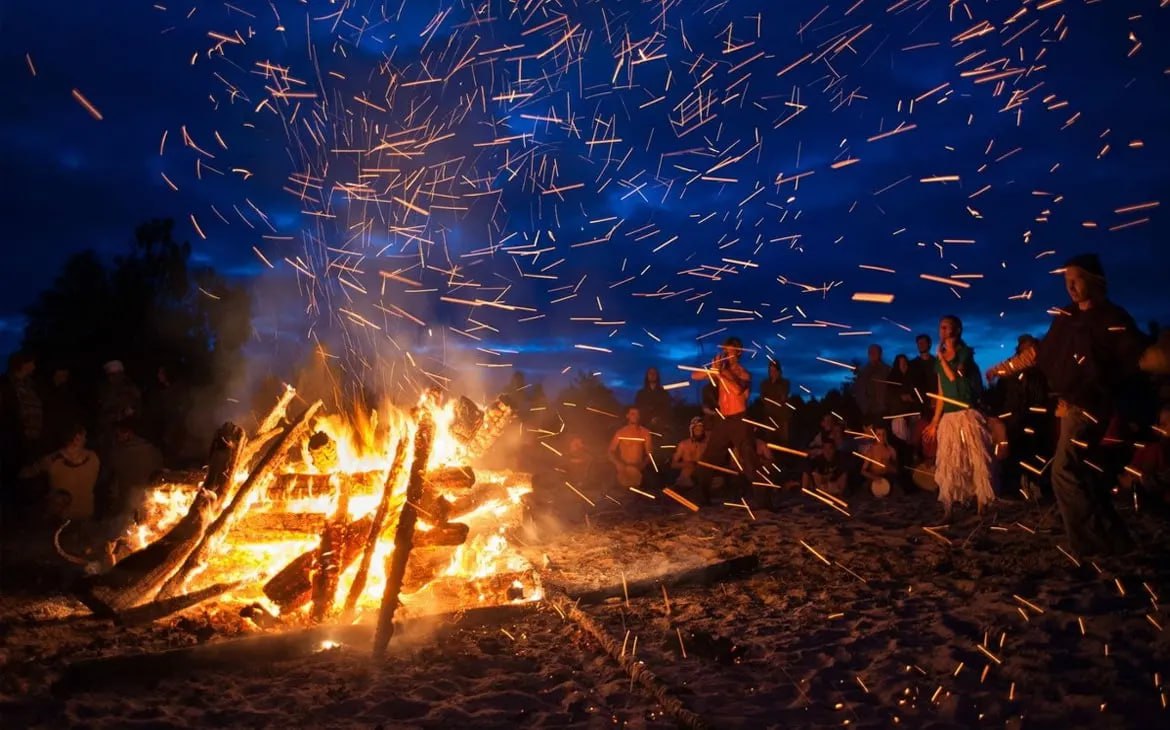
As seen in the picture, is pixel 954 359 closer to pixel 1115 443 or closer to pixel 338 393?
pixel 1115 443

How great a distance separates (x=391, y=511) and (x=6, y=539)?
15.1 ft

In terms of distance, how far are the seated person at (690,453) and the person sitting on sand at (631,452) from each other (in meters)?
0.48

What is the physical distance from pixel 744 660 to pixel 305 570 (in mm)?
3023

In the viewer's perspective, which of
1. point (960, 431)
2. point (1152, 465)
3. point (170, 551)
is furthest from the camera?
point (1152, 465)

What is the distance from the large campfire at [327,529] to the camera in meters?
5.05

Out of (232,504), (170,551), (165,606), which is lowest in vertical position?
(165,606)

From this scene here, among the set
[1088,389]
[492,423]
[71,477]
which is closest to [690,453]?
[492,423]

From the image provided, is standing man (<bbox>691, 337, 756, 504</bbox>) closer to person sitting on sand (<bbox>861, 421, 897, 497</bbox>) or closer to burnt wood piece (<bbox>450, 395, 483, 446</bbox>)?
person sitting on sand (<bbox>861, 421, 897, 497</bbox>)

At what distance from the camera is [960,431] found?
7285 mm

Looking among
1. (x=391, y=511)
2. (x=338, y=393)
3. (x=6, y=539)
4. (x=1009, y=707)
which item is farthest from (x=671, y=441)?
(x=1009, y=707)

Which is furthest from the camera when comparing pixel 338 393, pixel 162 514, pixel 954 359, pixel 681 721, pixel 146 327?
pixel 146 327

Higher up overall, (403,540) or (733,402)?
(733,402)

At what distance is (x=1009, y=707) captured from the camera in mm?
3297

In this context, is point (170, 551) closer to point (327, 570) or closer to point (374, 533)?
point (327, 570)
